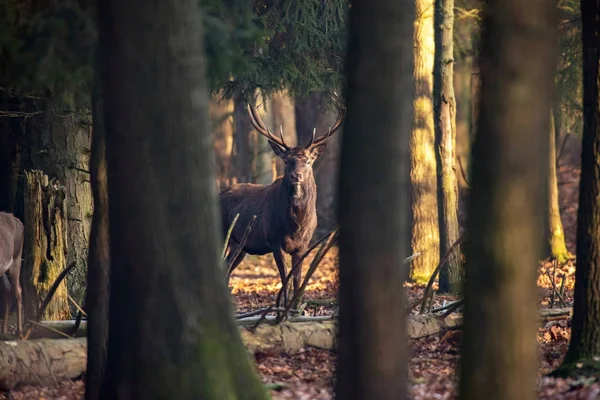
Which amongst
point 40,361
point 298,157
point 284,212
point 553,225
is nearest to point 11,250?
point 40,361

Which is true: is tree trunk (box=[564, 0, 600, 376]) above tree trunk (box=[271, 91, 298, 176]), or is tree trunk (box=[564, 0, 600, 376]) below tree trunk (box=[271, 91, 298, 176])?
below

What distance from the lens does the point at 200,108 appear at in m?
6.74

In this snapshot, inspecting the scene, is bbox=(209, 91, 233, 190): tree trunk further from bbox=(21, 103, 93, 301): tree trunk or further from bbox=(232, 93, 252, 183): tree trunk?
bbox=(21, 103, 93, 301): tree trunk

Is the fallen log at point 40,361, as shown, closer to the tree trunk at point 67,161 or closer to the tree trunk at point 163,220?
the tree trunk at point 163,220

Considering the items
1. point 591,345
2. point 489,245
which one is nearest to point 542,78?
point 489,245

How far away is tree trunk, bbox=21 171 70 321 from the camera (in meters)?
11.3

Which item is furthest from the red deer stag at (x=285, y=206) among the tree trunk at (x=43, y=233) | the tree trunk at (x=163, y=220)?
the tree trunk at (x=163, y=220)

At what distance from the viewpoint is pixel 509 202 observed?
5.42m

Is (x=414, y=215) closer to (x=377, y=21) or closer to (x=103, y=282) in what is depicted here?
(x=103, y=282)

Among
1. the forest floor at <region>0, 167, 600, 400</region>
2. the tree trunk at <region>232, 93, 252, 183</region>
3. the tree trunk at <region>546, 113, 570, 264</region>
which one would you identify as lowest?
the forest floor at <region>0, 167, 600, 400</region>

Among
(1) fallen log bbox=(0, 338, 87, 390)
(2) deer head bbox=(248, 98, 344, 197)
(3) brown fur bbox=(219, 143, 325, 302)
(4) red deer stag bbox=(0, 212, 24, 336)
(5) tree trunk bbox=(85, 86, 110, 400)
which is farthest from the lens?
(3) brown fur bbox=(219, 143, 325, 302)

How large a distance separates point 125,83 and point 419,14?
11169 mm

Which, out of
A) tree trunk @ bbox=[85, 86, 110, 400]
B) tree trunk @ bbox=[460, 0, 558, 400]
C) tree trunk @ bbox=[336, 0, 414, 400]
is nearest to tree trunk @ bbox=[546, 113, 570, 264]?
tree trunk @ bbox=[85, 86, 110, 400]

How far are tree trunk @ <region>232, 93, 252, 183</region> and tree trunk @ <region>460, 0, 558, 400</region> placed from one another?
70.6ft
